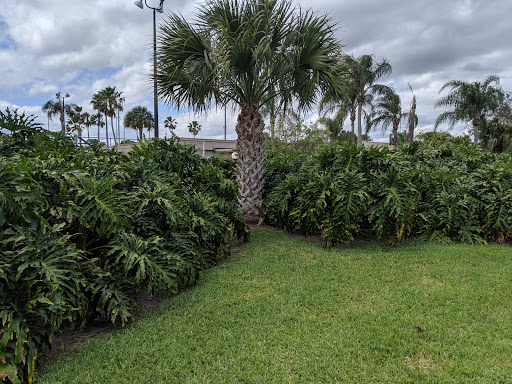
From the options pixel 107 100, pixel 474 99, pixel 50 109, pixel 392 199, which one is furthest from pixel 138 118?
pixel 392 199

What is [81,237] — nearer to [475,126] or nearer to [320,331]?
[320,331]

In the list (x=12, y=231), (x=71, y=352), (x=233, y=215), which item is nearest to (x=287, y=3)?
(x=233, y=215)

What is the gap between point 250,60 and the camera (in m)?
6.65

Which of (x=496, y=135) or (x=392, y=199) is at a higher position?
(x=496, y=135)

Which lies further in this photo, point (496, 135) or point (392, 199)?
point (496, 135)

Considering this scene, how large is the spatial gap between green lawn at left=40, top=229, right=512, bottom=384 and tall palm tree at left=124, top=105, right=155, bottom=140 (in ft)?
169

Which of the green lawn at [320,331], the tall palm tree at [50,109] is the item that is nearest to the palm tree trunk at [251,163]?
the green lawn at [320,331]

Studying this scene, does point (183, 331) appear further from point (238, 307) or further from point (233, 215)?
point (233, 215)

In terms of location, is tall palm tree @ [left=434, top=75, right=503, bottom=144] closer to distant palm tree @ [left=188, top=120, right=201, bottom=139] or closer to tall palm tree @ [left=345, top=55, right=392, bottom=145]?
tall palm tree @ [left=345, top=55, right=392, bottom=145]

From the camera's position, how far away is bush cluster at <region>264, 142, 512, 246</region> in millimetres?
5344

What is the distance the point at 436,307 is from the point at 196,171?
12.5 ft

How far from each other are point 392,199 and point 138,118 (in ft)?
170

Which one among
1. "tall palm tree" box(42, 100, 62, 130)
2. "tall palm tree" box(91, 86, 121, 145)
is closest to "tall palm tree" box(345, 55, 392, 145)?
"tall palm tree" box(91, 86, 121, 145)

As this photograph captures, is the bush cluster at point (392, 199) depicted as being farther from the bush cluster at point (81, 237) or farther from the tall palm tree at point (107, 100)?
the tall palm tree at point (107, 100)
